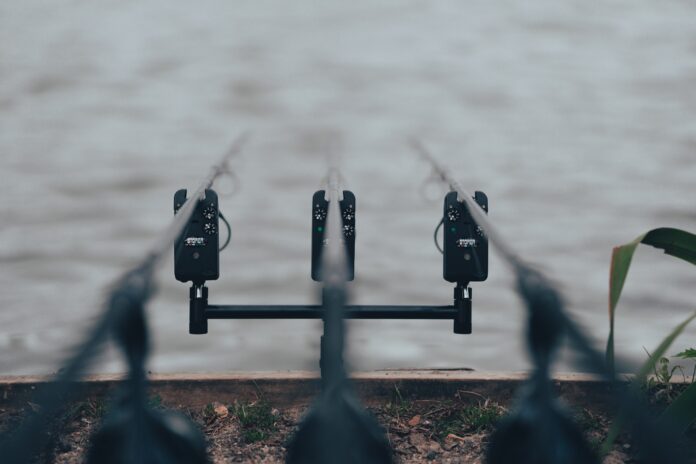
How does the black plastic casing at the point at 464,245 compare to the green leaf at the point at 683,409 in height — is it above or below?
above

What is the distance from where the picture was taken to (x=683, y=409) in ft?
5.77

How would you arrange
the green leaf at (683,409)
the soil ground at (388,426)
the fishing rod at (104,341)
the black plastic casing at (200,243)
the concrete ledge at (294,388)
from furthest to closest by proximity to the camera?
the concrete ledge at (294,388) → the soil ground at (388,426) → the black plastic casing at (200,243) → the green leaf at (683,409) → the fishing rod at (104,341)

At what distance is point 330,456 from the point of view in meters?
0.72

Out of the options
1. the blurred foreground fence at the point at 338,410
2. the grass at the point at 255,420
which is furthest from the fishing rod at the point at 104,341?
the grass at the point at 255,420

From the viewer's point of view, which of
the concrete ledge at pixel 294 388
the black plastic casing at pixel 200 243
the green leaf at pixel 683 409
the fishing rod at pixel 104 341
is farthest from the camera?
the concrete ledge at pixel 294 388

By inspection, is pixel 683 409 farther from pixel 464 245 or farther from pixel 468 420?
pixel 468 420

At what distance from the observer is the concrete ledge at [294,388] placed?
2.46m

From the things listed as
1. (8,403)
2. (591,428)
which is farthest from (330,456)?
(8,403)

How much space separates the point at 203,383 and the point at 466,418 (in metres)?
0.77

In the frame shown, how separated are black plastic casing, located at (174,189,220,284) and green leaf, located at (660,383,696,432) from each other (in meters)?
1.08

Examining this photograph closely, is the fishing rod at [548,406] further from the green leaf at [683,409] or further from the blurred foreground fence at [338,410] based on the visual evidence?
the green leaf at [683,409]

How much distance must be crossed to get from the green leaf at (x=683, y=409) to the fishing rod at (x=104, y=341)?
4.04ft

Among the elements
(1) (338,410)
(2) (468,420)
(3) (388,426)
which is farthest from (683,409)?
(1) (338,410)

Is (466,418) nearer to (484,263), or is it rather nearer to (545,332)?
(484,263)
